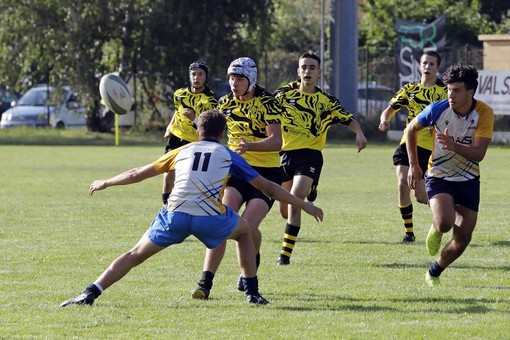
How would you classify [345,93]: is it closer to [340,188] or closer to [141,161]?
[141,161]

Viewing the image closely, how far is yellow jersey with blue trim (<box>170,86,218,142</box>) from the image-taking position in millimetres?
13227

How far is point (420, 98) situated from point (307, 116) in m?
1.73

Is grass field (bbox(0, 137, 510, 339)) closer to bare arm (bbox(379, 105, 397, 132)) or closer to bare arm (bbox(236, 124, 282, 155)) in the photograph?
bare arm (bbox(236, 124, 282, 155))

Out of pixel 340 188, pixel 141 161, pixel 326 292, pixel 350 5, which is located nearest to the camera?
pixel 326 292

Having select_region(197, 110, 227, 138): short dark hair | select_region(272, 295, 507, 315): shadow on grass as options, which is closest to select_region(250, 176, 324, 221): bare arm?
select_region(197, 110, 227, 138): short dark hair

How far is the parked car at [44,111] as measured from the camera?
123 feet

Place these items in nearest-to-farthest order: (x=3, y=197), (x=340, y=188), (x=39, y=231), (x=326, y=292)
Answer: (x=326, y=292) → (x=39, y=231) → (x=3, y=197) → (x=340, y=188)

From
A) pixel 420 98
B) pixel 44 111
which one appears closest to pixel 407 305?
pixel 420 98

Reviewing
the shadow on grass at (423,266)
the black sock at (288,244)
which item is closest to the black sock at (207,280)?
the black sock at (288,244)

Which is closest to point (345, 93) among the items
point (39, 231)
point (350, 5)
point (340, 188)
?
point (350, 5)

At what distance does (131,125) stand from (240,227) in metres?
30.6

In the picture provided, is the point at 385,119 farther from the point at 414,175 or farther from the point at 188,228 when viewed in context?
the point at 188,228

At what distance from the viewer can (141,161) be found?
85.7 feet

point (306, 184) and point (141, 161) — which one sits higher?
point (306, 184)
